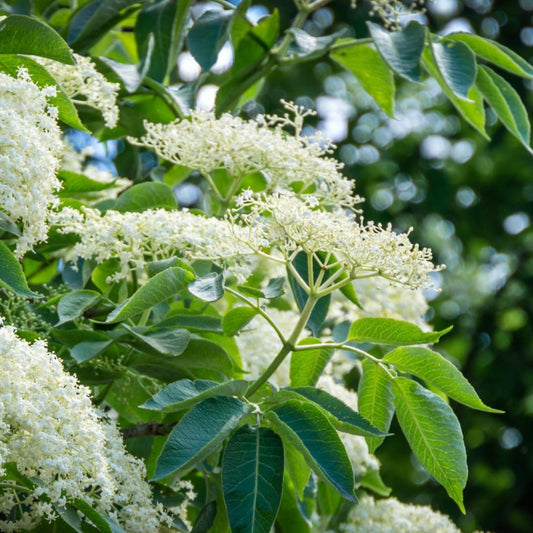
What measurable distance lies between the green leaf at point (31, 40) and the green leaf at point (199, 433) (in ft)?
A: 1.86

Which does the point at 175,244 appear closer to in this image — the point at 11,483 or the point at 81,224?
the point at 81,224

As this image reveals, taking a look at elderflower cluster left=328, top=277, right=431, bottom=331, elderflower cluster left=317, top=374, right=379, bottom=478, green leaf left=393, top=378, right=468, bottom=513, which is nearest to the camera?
green leaf left=393, top=378, right=468, bottom=513

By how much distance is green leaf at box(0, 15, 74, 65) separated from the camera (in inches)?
60.5

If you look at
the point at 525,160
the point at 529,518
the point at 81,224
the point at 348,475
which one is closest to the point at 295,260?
the point at 81,224

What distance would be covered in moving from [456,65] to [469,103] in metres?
0.10

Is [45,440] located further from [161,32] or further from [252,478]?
[161,32]

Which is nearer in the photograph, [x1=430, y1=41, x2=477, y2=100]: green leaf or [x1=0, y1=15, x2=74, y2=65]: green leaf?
[x1=0, y1=15, x2=74, y2=65]: green leaf

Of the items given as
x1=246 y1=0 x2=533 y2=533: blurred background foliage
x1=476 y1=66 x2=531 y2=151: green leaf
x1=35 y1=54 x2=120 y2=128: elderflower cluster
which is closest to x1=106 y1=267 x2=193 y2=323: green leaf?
x1=35 y1=54 x2=120 y2=128: elderflower cluster

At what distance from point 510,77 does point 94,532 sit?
482 centimetres

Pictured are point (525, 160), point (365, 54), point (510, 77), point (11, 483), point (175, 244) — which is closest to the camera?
point (11, 483)

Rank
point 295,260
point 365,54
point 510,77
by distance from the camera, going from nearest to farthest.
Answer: point 295,260 < point 365,54 < point 510,77

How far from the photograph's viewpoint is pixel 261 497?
4.42 ft

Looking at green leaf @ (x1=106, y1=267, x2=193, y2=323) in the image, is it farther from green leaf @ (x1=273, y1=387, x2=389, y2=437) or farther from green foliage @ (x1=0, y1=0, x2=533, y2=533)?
green leaf @ (x1=273, y1=387, x2=389, y2=437)

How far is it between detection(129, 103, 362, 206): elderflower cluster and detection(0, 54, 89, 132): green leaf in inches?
10.0
